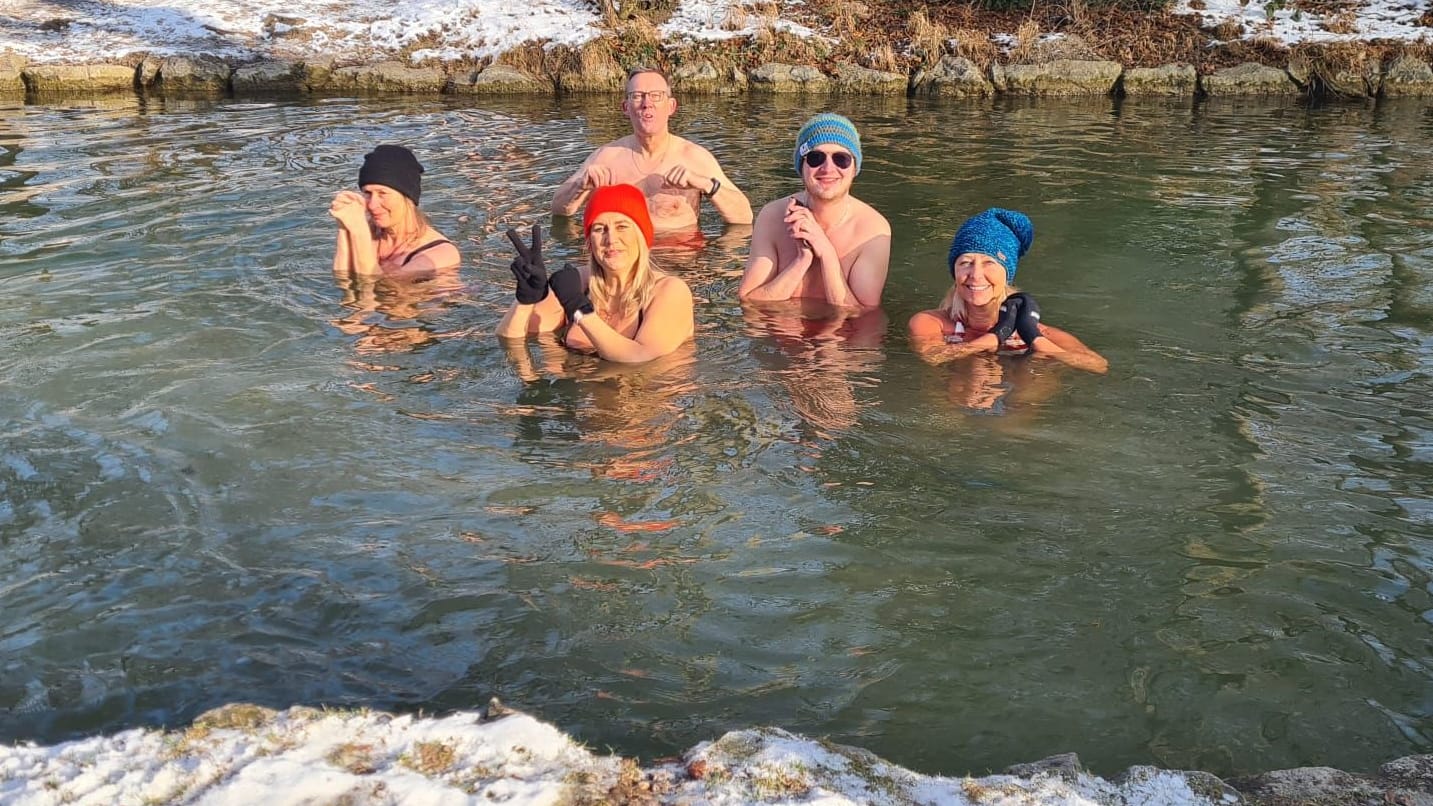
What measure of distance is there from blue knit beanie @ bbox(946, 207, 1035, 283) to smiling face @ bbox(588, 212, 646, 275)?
63.6 inches

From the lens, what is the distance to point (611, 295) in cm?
612

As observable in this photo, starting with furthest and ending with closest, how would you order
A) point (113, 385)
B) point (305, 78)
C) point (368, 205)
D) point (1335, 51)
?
point (305, 78), point (1335, 51), point (368, 205), point (113, 385)

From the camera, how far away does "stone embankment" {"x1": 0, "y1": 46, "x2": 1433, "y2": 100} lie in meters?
16.9

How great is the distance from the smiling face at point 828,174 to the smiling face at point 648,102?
91.5 inches

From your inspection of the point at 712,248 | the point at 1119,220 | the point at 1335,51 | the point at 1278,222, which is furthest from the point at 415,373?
the point at 1335,51

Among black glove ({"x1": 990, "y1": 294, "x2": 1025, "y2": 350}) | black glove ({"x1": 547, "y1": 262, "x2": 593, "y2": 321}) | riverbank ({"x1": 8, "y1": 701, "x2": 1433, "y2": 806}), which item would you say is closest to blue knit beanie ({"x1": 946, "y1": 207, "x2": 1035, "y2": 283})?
black glove ({"x1": 990, "y1": 294, "x2": 1025, "y2": 350})

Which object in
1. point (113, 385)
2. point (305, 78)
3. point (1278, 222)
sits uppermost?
point (305, 78)

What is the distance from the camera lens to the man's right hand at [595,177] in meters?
8.70

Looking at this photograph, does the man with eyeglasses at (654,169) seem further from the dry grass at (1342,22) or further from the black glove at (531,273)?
the dry grass at (1342,22)

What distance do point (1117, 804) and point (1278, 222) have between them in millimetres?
7592

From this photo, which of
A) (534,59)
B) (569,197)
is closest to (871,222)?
(569,197)

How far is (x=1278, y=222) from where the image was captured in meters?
8.96

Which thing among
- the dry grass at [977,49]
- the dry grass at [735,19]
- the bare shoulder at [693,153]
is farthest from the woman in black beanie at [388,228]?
the dry grass at [735,19]

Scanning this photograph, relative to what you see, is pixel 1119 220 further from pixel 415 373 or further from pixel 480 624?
pixel 480 624
